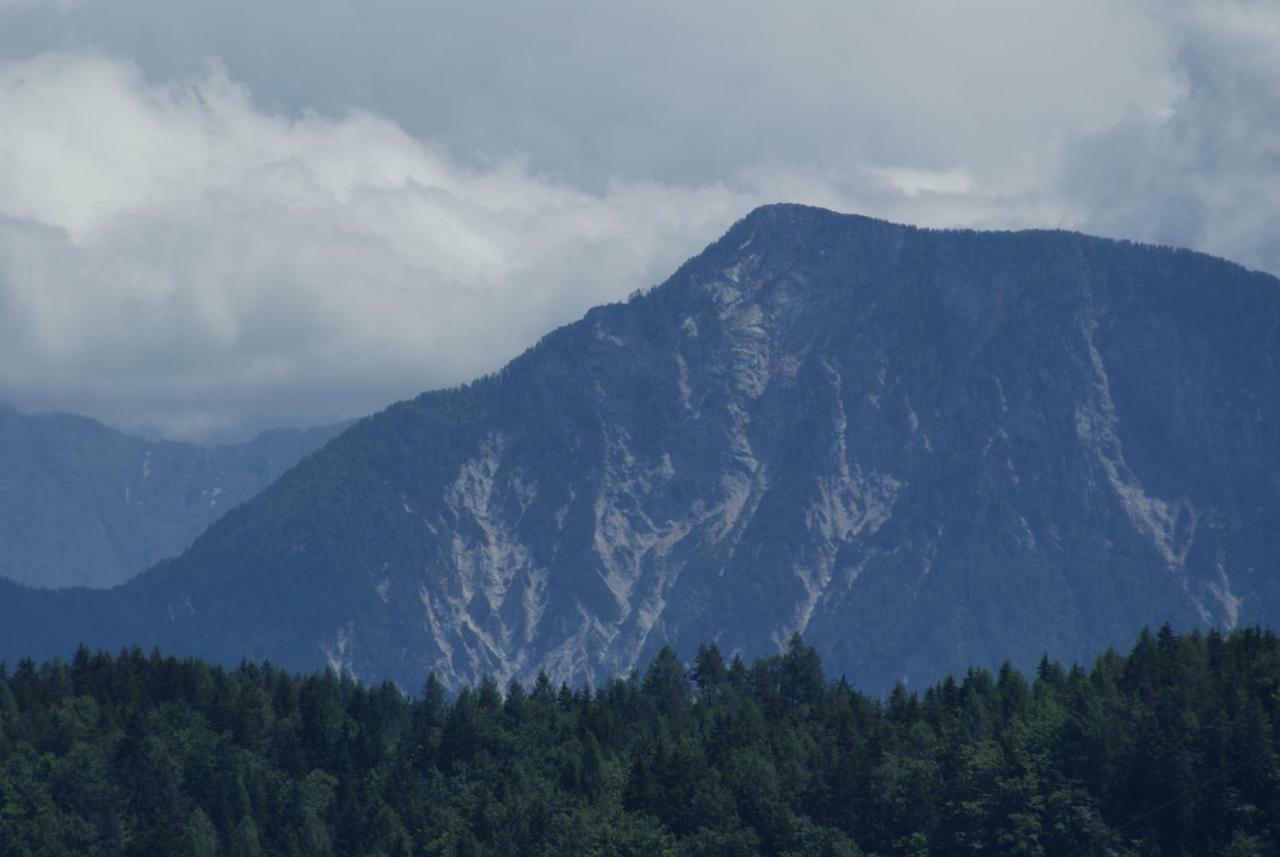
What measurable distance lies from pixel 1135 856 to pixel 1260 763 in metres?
12.1

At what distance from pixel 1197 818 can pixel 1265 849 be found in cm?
715

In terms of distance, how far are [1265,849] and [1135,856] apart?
1093 centimetres

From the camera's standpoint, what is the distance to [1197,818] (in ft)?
652

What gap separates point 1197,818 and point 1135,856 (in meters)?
5.62

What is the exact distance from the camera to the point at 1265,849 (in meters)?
193

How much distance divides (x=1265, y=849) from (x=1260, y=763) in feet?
23.5

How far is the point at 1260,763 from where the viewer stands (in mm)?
196875

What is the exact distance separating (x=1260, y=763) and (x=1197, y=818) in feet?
21.5

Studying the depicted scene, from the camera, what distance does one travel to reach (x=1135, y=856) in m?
200
